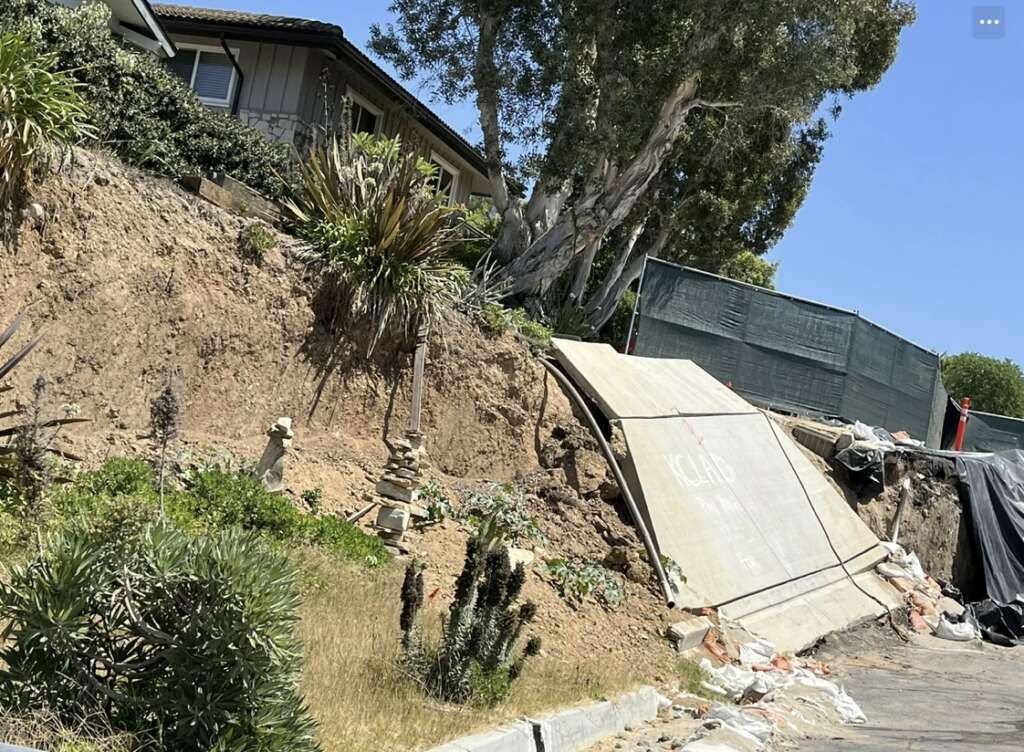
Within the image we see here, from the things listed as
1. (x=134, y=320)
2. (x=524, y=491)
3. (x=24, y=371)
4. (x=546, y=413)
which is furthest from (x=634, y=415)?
(x=24, y=371)

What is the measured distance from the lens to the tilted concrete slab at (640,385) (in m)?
12.8

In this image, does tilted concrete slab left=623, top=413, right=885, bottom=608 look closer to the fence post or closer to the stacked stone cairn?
the stacked stone cairn

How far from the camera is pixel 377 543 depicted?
29.5 feet

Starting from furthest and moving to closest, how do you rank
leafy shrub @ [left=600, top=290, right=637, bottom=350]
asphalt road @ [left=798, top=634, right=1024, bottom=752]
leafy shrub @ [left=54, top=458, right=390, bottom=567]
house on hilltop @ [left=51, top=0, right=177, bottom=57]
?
leafy shrub @ [left=600, top=290, right=637, bottom=350] < house on hilltop @ [left=51, top=0, right=177, bottom=57] < asphalt road @ [left=798, top=634, right=1024, bottom=752] < leafy shrub @ [left=54, top=458, right=390, bottom=567]

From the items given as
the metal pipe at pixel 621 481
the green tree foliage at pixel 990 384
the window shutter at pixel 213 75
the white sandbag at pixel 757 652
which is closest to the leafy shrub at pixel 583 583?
the metal pipe at pixel 621 481

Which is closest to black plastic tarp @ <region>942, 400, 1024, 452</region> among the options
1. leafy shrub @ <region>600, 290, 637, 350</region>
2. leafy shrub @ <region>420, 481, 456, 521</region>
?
leafy shrub @ <region>600, 290, 637, 350</region>

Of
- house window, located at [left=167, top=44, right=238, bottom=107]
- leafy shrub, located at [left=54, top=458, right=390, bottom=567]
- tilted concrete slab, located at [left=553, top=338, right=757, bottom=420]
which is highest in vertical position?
house window, located at [left=167, top=44, right=238, bottom=107]

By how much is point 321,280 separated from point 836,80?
11769mm

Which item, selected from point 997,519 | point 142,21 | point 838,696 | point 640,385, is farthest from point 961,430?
point 142,21

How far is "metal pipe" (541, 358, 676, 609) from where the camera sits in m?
10.5

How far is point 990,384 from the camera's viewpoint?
4803cm

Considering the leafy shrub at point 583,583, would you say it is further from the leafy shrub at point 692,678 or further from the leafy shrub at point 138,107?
the leafy shrub at point 138,107

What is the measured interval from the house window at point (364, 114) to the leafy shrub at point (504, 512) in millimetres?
12193

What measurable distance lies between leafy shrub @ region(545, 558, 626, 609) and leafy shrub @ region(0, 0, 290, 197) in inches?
219
